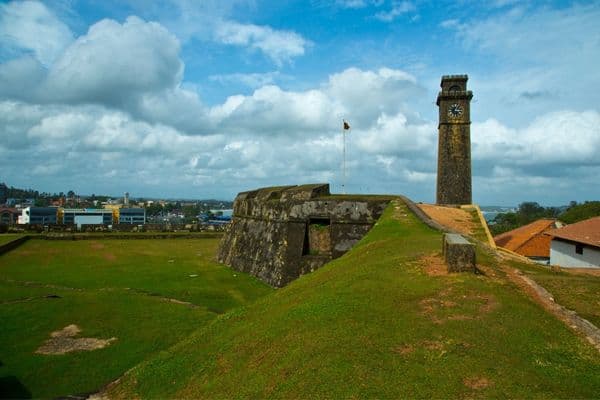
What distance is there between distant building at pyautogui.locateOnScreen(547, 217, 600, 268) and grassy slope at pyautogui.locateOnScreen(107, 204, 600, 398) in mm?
11932

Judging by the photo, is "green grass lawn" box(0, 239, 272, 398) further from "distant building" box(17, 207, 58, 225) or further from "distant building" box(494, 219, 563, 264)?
"distant building" box(17, 207, 58, 225)

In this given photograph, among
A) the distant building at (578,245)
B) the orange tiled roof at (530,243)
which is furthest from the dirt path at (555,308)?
the orange tiled roof at (530,243)

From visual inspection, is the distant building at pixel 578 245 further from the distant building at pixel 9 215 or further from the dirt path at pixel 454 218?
the distant building at pixel 9 215

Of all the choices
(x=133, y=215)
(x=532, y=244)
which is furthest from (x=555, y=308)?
(x=133, y=215)

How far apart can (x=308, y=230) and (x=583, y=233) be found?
1168cm

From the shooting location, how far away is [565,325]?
5.68 metres

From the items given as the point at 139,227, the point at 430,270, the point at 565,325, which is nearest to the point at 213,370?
the point at 430,270

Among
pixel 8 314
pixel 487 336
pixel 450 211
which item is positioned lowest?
pixel 8 314

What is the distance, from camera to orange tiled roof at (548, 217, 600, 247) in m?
17.0

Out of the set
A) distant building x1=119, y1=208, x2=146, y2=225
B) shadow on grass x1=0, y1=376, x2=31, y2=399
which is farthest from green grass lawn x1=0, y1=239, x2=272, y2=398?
distant building x1=119, y1=208, x2=146, y2=225

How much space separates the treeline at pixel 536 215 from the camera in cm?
3678

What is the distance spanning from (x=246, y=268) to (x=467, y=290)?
14.4 meters

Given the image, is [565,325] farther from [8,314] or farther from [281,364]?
[8,314]

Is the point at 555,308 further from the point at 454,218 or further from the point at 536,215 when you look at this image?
the point at 536,215
